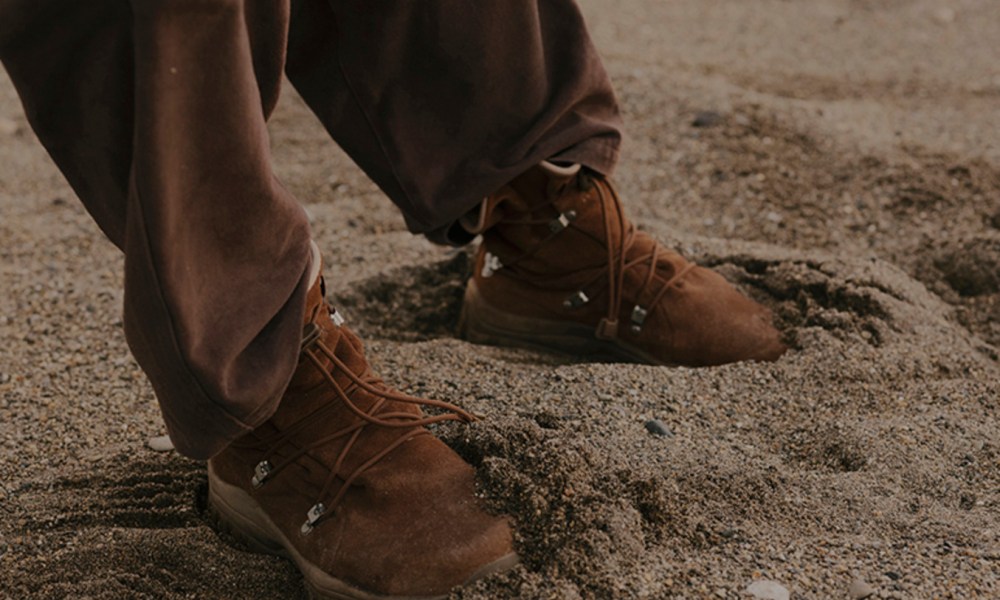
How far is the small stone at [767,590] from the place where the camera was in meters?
1.18

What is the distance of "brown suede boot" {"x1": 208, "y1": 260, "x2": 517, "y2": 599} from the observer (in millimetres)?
1229

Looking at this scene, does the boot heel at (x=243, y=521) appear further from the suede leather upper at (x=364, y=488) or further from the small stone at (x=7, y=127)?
the small stone at (x=7, y=127)

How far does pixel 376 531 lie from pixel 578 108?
0.74 metres

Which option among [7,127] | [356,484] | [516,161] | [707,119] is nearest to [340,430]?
[356,484]

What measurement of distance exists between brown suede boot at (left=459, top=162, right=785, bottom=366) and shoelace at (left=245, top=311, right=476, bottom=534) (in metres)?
0.43

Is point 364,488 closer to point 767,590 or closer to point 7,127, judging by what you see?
point 767,590

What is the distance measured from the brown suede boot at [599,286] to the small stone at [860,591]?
1.88ft

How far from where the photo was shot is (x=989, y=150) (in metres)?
2.63

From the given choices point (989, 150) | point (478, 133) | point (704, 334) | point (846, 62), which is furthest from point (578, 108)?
point (846, 62)

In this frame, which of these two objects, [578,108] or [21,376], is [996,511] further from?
[21,376]

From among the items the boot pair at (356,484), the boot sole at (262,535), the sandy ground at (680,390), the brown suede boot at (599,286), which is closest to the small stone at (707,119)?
the sandy ground at (680,390)

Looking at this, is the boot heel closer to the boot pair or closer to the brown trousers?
the boot pair

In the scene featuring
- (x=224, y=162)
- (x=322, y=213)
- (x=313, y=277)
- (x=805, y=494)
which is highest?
(x=224, y=162)

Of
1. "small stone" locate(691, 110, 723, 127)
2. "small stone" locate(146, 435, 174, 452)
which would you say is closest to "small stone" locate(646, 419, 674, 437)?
"small stone" locate(146, 435, 174, 452)
